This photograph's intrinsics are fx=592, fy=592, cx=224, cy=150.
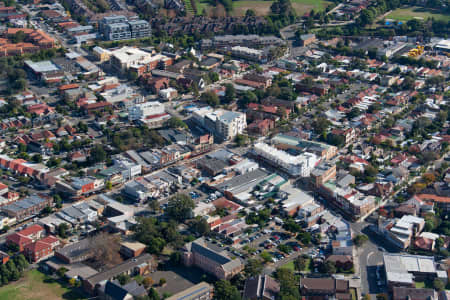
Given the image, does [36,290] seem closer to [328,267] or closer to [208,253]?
[208,253]

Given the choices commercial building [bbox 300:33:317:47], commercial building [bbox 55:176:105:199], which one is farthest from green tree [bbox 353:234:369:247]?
commercial building [bbox 300:33:317:47]

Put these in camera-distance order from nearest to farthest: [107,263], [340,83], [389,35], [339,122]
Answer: [107,263] < [339,122] < [340,83] < [389,35]

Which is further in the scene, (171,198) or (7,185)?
(7,185)

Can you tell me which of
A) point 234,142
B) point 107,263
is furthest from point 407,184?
point 107,263

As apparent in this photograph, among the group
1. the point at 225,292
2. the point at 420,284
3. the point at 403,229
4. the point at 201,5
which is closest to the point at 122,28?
the point at 201,5

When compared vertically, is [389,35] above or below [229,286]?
above

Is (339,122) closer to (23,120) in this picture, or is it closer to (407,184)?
(407,184)

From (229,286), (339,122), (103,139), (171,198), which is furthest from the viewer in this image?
(339,122)
